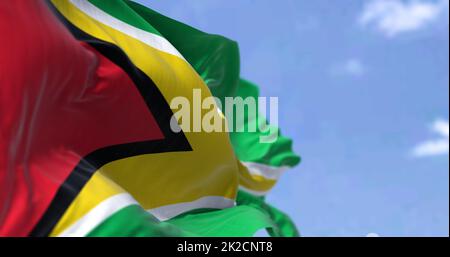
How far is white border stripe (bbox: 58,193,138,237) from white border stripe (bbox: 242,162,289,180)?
22.8 feet

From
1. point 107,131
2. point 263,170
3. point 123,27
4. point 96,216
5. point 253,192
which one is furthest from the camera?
point 263,170

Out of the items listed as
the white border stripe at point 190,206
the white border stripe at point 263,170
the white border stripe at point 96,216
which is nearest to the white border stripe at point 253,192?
the white border stripe at point 263,170

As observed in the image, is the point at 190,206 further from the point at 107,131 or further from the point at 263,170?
the point at 263,170

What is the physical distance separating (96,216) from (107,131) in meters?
1.60

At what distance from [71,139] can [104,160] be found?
58 centimetres

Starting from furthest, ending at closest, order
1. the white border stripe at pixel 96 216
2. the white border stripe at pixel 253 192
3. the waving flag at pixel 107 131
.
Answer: the white border stripe at pixel 253 192 → the waving flag at pixel 107 131 → the white border stripe at pixel 96 216

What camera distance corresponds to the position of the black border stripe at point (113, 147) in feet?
17.5

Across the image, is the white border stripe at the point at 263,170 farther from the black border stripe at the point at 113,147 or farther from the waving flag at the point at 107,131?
the black border stripe at the point at 113,147

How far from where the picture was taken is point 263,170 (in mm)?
12719

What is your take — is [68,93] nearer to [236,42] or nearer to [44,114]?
[44,114]

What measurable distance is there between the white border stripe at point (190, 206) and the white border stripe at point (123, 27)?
6.22 ft

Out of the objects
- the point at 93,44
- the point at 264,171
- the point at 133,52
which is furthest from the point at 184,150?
the point at 264,171

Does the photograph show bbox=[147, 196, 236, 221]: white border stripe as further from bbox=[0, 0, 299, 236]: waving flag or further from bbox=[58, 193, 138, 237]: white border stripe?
bbox=[58, 193, 138, 237]: white border stripe

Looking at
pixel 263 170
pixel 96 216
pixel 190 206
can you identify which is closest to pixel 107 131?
pixel 96 216
